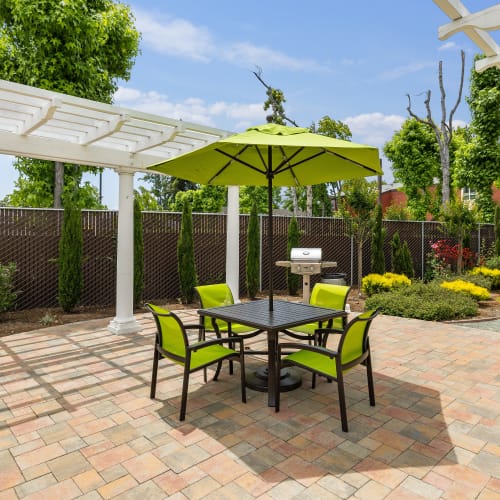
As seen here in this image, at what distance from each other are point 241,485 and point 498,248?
14194 mm

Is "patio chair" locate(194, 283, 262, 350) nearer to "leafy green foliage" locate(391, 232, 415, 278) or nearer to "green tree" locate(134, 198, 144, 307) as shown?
"green tree" locate(134, 198, 144, 307)

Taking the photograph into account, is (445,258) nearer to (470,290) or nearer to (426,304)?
(470,290)

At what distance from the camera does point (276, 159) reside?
15.0 feet

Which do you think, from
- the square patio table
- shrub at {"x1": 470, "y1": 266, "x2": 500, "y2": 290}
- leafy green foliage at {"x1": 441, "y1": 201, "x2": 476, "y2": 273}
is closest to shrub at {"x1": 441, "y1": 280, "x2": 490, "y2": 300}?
shrub at {"x1": 470, "y1": 266, "x2": 500, "y2": 290}

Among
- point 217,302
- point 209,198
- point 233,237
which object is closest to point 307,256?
point 233,237

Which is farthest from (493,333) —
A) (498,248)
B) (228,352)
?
(498,248)

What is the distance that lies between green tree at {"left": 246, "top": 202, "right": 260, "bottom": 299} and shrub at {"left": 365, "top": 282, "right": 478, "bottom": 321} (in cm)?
290

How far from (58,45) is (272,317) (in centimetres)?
1323

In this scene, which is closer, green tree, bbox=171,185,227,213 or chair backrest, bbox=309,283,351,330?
chair backrest, bbox=309,283,351,330

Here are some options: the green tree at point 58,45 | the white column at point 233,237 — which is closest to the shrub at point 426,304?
the white column at point 233,237

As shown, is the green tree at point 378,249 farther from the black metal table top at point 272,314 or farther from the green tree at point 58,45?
the green tree at point 58,45

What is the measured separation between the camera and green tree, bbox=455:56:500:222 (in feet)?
51.5

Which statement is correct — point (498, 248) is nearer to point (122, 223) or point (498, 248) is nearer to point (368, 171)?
point (368, 171)

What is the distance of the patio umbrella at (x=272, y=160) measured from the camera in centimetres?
326
